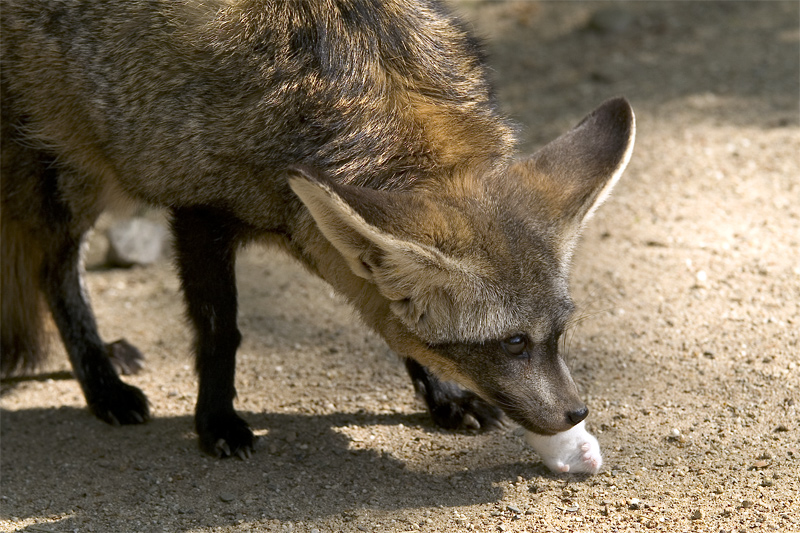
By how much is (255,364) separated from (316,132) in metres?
2.04

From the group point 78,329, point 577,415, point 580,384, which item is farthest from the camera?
point 78,329

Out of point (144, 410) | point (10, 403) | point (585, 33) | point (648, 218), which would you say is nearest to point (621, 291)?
point (648, 218)

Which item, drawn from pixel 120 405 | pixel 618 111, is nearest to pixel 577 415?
pixel 618 111

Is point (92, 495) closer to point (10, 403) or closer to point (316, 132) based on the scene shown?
point (10, 403)

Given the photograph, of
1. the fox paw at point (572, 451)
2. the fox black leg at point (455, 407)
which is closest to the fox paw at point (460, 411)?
the fox black leg at point (455, 407)

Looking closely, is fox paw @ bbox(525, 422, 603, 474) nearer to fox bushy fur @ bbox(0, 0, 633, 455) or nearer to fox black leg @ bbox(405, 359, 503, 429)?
fox bushy fur @ bbox(0, 0, 633, 455)

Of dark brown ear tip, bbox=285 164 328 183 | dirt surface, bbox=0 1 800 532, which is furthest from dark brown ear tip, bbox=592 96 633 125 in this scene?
dark brown ear tip, bbox=285 164 328 183

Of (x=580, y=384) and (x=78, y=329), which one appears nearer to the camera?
(x=580, y=384)

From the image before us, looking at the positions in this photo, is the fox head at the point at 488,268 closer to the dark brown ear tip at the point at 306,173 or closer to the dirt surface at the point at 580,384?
the dark brown ear tip at the point at 306,173

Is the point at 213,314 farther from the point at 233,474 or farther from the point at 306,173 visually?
the point at 306,173

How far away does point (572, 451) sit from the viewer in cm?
421

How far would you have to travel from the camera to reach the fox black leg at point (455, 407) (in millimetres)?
4926

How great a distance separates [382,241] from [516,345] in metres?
0.83

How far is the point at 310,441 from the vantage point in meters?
4.87
